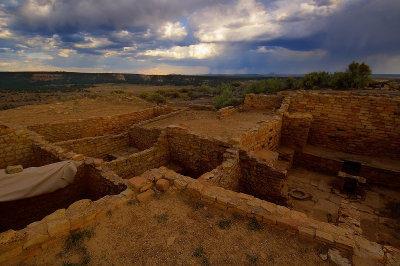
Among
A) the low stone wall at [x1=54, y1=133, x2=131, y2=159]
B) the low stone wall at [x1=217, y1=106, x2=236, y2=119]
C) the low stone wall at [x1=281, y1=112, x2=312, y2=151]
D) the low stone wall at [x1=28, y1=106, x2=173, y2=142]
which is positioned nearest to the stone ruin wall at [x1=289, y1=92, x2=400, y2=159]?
the low stone wall at [x1=281, y1=112, x2=312, y2=151]

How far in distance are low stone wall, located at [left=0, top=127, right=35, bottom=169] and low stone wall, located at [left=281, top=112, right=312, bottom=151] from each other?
30.5 feet

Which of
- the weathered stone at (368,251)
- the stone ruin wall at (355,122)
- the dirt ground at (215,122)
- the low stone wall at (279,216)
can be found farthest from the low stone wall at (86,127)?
the weathered stone at (368,251)

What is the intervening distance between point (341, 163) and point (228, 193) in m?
6.13

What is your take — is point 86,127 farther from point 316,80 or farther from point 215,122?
point 316,80

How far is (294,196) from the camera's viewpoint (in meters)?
6.78

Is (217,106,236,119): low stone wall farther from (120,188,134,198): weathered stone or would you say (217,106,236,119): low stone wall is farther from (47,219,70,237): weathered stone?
(47,219,70,237): weathered stone

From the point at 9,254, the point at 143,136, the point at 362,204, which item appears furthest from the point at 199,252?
the point at 143,136

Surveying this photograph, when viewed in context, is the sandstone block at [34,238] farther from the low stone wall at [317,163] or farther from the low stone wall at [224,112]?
the low stone wall at [317,163]

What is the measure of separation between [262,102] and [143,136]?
20.5 ft

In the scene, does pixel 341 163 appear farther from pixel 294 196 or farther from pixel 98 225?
pixel 98 225

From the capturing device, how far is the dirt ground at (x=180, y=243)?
2.99 meters

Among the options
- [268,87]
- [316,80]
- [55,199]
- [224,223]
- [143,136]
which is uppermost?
[316,80]

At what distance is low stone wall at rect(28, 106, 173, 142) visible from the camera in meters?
9.05

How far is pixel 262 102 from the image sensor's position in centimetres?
1165
